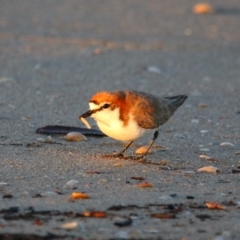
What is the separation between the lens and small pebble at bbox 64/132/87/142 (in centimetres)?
696

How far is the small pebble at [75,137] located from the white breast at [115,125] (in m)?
0.81

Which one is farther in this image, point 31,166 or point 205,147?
point 205,147

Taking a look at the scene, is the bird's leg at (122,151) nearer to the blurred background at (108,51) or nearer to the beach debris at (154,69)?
the blurred background at (108,51)

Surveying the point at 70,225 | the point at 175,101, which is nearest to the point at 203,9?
the point at 175,101

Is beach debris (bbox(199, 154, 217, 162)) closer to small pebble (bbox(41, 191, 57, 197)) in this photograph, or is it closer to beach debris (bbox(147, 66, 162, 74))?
small pebble (bbox(41, 191, 57, 197))

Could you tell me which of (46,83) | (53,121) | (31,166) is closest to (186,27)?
(46,83)

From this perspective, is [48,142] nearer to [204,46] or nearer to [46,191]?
[46,191]

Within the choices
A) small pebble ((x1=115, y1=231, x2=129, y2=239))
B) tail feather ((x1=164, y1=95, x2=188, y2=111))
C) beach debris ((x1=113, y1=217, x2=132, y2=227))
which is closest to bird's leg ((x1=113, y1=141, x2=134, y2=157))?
tail feather ((x1=164, y1=95, x2=188, y2=111))

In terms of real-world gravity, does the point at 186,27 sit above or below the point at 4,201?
above

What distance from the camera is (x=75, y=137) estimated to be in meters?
6.99

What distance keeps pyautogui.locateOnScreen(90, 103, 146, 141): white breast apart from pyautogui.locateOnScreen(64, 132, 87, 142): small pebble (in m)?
0.81

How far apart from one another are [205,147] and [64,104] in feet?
7.10

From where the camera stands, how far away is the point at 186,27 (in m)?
13.4

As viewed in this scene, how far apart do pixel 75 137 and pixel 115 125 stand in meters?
0.96
